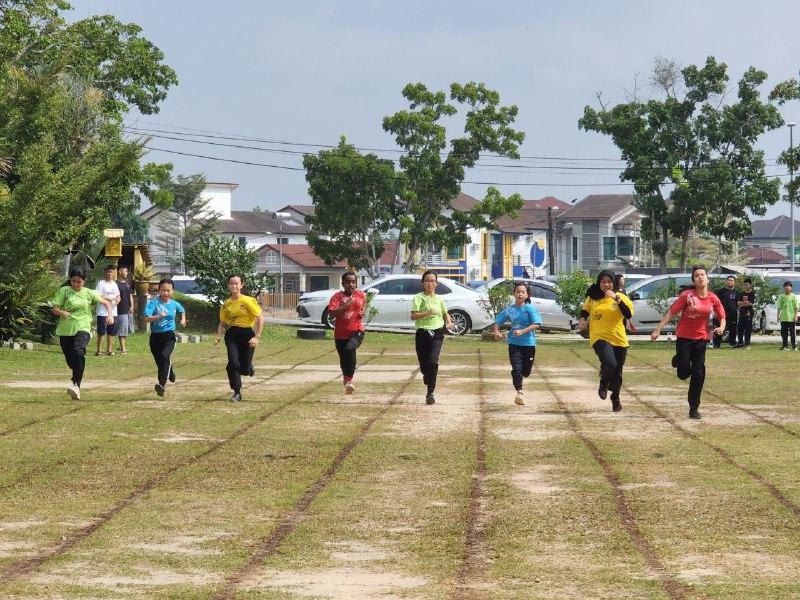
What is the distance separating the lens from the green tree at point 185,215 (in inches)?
4230

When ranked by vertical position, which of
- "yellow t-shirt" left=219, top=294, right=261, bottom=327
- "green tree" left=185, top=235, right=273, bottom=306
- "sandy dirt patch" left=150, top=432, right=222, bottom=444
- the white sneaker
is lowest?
"sandy dirt patch" left=150, top=432, right=222, bottom=444

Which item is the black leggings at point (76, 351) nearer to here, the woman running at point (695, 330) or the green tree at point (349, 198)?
the woman running at point (695, 330)

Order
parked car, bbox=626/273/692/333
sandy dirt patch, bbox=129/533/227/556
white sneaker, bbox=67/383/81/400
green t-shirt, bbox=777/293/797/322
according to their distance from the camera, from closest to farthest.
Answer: sandy dirt patch, bbox=129/533/227/556
white sneaker, bbox=67/383/81/400
green t-shirt, bbox=777/293/797/322
parked car, bbox=626/273/692/333

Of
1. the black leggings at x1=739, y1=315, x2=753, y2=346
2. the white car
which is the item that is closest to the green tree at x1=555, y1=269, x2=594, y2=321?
the white car

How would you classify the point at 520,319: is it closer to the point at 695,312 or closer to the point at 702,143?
the point at 695,312

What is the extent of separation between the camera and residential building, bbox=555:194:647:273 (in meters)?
102

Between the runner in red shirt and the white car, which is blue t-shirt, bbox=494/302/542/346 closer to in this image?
the runner in red shirt

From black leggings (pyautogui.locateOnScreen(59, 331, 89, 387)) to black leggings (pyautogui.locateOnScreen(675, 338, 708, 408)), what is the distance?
23.4ft

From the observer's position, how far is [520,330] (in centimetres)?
1722

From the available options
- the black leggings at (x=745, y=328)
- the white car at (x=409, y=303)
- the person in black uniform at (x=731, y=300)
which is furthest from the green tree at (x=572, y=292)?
the black leggings at (x=745, y=328)

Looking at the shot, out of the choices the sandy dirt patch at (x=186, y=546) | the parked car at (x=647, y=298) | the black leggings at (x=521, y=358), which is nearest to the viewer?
the sandy dirt patch at (x=186, y=546)

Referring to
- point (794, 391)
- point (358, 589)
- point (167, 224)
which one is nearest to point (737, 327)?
point (794, 391)

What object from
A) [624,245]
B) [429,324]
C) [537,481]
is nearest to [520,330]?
[429,324]

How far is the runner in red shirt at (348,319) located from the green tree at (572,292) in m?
16.1
